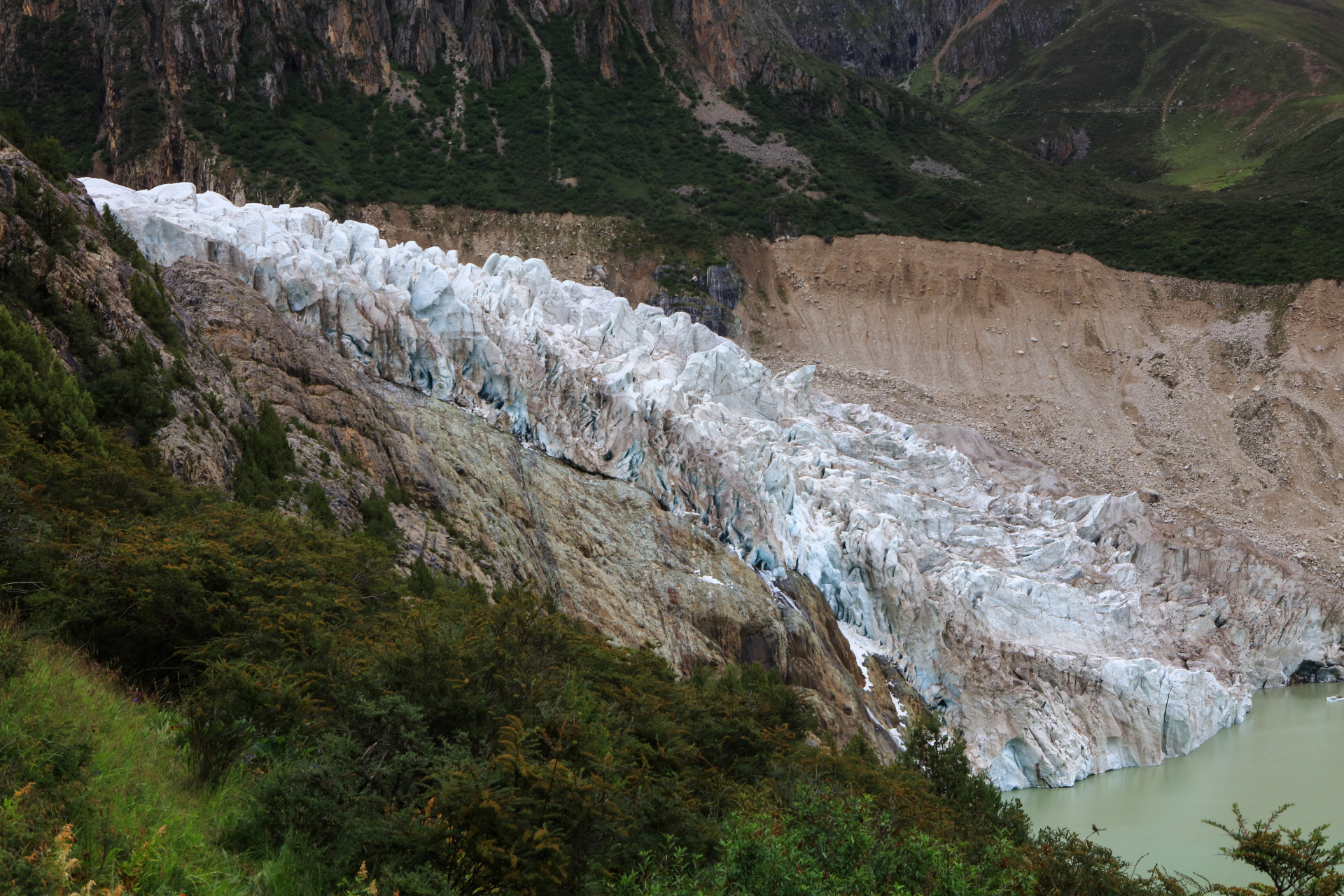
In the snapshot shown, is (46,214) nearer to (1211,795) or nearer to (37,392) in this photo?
(37,392)

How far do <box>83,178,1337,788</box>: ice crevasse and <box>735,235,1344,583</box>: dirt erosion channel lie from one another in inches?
428

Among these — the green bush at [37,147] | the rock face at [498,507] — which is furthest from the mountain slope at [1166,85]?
the green bush at [37,147]

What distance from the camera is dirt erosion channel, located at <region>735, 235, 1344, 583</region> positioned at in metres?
51.4

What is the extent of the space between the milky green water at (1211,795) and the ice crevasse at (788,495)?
2.89 ft

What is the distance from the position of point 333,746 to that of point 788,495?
87.3 feet

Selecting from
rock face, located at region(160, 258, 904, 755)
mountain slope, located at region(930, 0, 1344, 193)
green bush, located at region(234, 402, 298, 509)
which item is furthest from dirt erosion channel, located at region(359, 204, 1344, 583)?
green bush, located at region(234, 402, 298, 509)

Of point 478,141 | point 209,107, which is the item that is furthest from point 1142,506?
point 209,107

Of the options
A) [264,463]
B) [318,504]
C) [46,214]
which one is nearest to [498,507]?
[318,504]

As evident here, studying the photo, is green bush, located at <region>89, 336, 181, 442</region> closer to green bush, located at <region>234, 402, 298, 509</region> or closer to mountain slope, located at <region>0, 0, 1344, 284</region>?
green bush, located at <region>234, 402, 298, 509</region>

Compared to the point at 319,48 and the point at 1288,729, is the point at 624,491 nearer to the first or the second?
the point at 1288,729

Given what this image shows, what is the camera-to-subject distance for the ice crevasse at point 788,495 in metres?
26.8

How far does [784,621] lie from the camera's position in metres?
26.7

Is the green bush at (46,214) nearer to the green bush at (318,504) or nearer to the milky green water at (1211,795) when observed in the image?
the green bush at (318,504)

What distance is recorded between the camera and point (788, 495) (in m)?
33.0
